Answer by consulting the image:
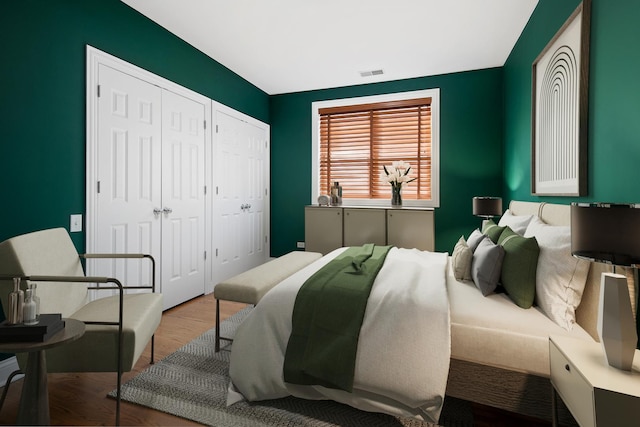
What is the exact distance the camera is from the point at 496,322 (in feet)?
5.43

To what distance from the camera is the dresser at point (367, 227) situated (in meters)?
4.09

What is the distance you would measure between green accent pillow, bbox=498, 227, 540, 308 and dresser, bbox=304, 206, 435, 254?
83.7 inches

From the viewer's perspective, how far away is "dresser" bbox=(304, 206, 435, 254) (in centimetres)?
409

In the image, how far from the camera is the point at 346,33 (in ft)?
10.9

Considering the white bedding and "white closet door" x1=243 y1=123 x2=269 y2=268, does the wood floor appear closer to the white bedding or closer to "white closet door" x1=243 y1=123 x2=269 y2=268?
the white bedding

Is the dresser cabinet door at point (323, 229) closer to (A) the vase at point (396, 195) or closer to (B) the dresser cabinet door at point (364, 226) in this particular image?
(B) the dresser cabinet door at point (364, 226)

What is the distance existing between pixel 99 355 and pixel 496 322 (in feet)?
6.47

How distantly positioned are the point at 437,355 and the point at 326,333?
21.6 inches

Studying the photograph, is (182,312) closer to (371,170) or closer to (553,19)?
(371,170)

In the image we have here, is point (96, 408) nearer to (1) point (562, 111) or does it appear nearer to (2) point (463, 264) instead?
(2) point (463, 264)

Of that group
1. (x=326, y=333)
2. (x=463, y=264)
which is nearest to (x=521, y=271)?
(x=463, y=264)

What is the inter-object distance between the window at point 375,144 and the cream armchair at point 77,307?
133 inches

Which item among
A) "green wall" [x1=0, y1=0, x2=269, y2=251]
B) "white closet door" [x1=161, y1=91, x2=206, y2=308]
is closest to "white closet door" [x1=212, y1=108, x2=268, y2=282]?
"white closet door" [x1=161, y1=91, x2=206, y2=308]

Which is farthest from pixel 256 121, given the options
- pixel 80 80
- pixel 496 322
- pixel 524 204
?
pixel 496 322
